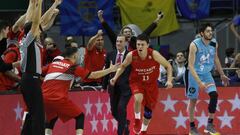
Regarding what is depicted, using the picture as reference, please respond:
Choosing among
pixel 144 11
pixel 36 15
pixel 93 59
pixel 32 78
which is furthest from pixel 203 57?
pixel 144 11

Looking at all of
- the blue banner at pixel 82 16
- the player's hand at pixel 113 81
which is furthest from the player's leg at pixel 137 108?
the blue banner at pixel 82 16

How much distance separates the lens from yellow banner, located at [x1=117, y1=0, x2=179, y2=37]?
18781 mm

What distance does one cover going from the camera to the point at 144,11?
743 inches

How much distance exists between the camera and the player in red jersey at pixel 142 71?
1320 cm

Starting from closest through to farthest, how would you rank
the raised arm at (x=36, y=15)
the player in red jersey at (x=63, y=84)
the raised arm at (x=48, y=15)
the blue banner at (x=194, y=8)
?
the raised arm at (x=36, y=15), the raised arm at (x=48, y=15), the player in red jersey at (x=63, y=84), the blue banner at (x=194, y=8)

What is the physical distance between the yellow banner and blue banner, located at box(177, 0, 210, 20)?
27cm

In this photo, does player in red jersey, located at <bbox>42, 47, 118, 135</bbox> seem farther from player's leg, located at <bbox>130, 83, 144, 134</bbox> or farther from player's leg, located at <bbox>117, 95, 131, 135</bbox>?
player's leg, located at <bbox>130, 83, 144, 134</bbox>

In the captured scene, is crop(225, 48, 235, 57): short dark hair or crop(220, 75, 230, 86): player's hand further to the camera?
crop(225, 48, 235, 57): short dark hair

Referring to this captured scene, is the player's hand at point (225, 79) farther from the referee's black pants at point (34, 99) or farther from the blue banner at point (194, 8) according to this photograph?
the referee's black pants at point (34, 99)

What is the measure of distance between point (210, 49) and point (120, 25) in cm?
562

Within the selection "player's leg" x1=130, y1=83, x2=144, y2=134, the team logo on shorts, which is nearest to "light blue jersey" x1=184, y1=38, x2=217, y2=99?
the team logo on shorts

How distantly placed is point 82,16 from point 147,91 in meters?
5.83

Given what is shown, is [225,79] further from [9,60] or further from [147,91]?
[9,60]

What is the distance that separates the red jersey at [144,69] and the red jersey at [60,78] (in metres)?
1.37
